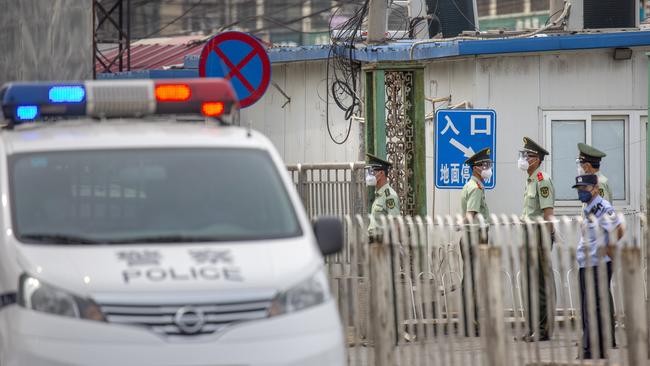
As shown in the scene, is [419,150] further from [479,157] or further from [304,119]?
[304,119]

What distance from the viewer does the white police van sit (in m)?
7.45

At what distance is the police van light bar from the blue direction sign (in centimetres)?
634

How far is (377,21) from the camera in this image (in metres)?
16.4

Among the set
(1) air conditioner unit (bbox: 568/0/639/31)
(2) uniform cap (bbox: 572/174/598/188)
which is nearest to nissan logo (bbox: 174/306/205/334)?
(2) uniform cap (bbox: 572/174/598/188)

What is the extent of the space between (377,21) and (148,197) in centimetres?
846

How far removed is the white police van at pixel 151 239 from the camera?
7.45 metres

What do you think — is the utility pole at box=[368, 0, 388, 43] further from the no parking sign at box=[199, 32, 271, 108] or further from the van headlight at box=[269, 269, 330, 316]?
the van headlight at box=[269, 269, 330, 316]

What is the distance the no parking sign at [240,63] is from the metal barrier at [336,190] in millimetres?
1150

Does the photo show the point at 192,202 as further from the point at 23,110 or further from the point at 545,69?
the point at 545,69

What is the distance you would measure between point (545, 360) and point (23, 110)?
3.95m

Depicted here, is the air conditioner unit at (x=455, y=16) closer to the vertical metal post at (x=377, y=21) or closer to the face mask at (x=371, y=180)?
the vertical metal post at (x=377, y=21)

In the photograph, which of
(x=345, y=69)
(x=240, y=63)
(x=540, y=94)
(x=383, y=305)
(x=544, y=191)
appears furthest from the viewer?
(x=345, y=69)

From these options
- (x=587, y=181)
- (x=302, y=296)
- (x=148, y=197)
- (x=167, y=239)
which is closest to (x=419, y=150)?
(x=587, y=181)

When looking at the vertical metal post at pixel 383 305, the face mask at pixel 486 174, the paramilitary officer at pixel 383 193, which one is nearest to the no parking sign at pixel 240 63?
the paramilitary officer at pixel 383 193
